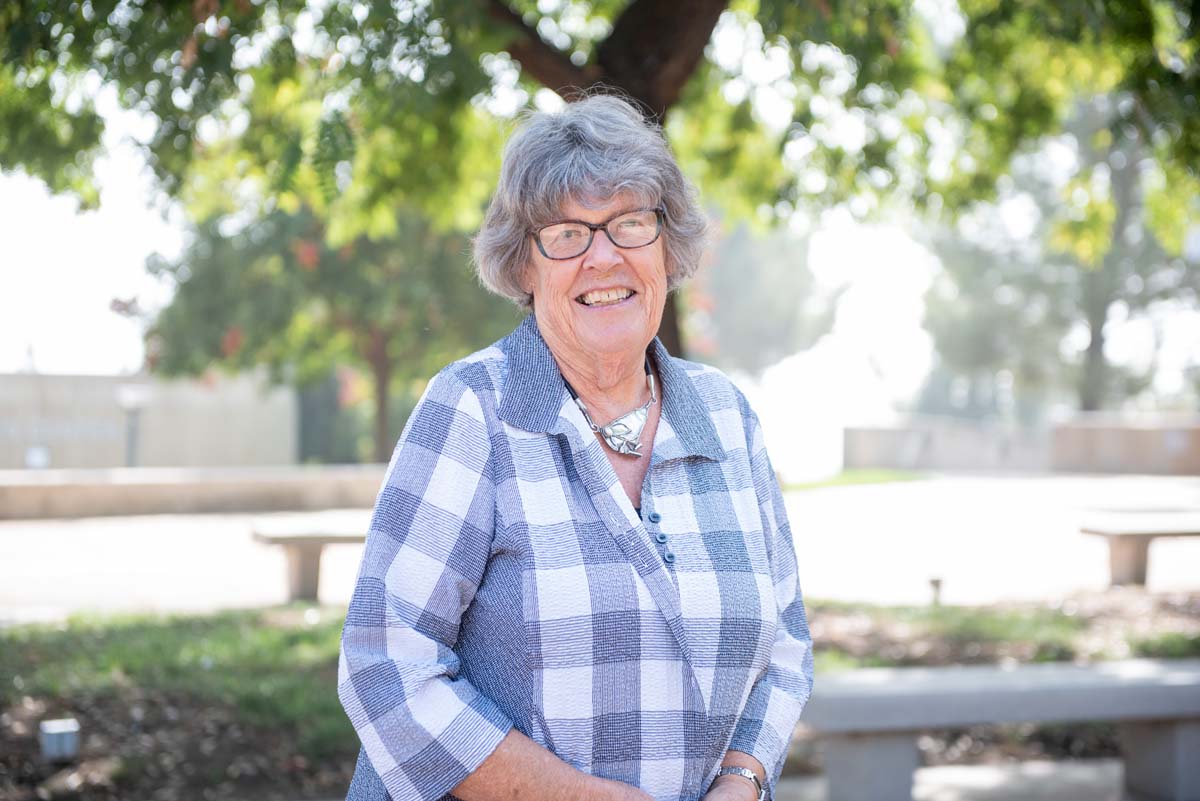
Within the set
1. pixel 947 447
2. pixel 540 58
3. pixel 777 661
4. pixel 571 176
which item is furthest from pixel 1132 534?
pixel 947 447

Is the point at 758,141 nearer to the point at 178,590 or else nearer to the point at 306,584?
the point at 306,584

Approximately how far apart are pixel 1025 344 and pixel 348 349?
1790 centimetres

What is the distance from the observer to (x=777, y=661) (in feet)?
7.61

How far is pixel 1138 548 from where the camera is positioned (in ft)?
33.9

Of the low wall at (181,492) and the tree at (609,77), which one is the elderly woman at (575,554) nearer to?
the tree at (609,77)

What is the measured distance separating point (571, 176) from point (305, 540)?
7.71 meters

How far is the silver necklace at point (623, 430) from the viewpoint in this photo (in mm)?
2227

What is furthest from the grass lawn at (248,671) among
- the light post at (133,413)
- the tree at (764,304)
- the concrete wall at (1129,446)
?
the tree at (764,304)

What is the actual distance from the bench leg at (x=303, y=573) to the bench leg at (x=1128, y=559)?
662cm

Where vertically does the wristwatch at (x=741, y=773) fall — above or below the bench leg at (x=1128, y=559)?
above

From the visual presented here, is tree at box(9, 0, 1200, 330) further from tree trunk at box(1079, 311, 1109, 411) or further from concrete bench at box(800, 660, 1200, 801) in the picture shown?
tree trunk at box(1079, 311, 1109, 411)

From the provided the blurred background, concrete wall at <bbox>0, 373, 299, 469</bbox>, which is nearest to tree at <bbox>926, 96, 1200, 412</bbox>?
the blurred background

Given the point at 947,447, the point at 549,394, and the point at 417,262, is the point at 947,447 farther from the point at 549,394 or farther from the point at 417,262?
the point at 549,394

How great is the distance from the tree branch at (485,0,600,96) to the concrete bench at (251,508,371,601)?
187 inches
